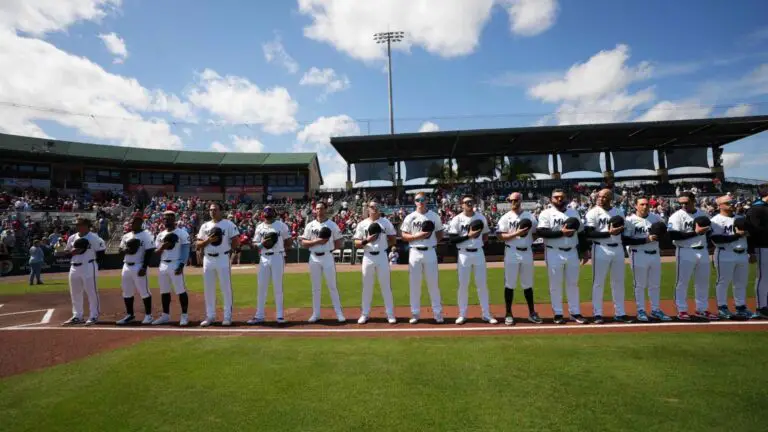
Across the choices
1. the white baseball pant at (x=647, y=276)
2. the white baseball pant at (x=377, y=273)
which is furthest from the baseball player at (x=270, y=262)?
the white baseball pant at (x=647, y=276)

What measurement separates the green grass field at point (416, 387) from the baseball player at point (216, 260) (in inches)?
85.8

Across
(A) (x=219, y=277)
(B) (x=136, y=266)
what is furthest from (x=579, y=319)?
(B) (x=136, y=266)

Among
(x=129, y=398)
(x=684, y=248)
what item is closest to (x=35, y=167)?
(x=129, y=398)

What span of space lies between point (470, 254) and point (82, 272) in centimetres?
782

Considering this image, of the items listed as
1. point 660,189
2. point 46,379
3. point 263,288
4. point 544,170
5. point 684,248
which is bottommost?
point 46,379

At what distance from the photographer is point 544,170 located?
38625 millimetres

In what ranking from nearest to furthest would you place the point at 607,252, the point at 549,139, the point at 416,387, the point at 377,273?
the point at 416,387 → the point at 607,252 → the point at 377,273 → the point at 549,139

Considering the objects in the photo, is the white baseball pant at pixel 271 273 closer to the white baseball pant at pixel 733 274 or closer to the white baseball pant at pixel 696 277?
the white baseball pant at pixel 696 277

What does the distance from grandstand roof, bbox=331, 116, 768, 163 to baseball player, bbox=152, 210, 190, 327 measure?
26.1 metres

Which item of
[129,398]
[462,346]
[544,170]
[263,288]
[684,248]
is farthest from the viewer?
[544,170]

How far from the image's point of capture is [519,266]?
23.3 ft

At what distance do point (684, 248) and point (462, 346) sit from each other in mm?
4816

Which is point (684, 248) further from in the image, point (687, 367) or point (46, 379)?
point (46, 379)

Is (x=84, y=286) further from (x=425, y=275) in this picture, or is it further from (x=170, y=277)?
(x=425, y=275)
